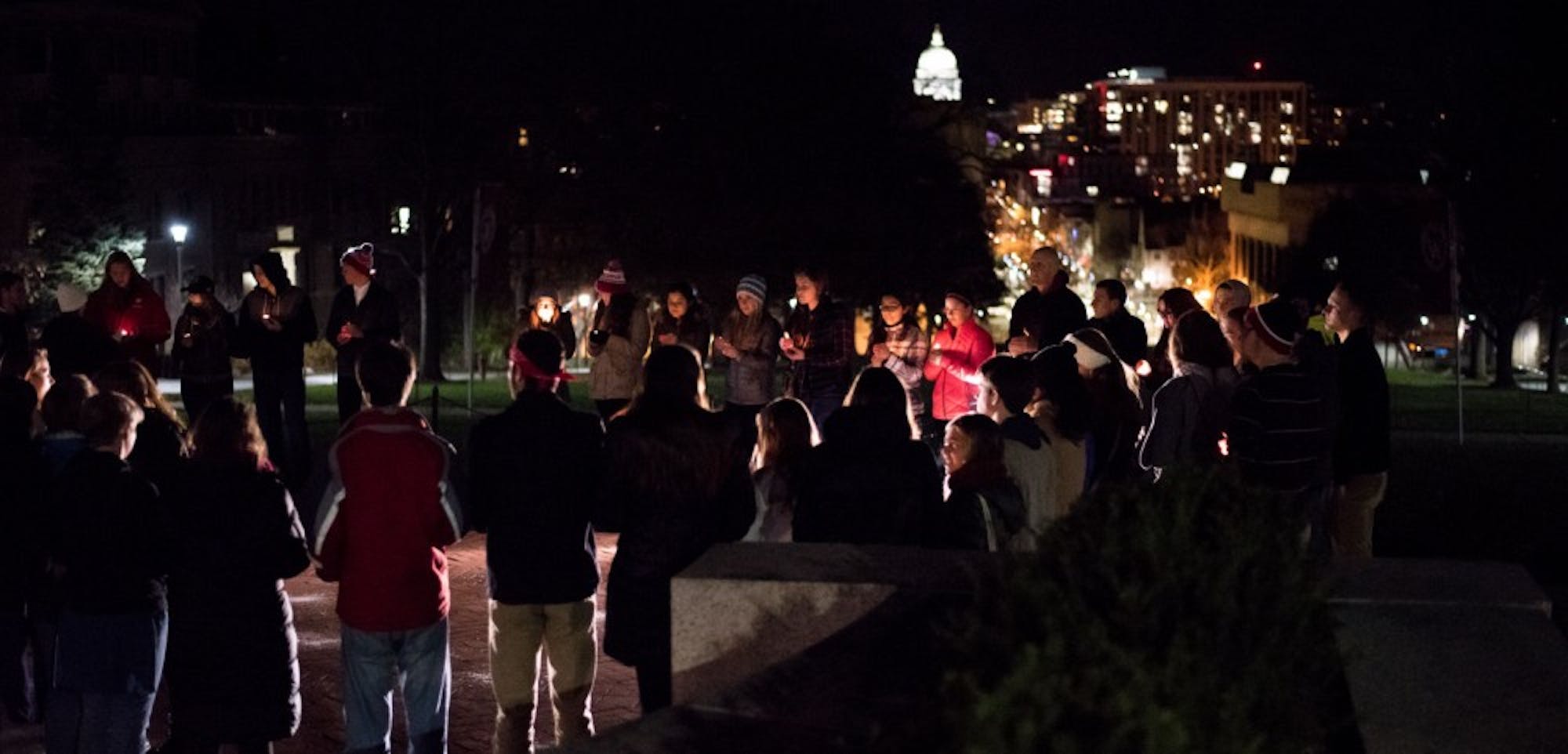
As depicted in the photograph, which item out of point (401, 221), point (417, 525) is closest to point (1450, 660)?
point (417, 525)

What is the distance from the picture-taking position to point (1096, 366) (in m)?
11.2

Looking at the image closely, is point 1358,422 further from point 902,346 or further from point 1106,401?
point 902,346

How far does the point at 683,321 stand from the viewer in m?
15.8

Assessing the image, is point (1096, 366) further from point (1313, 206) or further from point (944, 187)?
point (1313, 206)

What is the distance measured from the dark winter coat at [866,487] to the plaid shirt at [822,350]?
305 inches

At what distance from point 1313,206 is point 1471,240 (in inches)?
1867

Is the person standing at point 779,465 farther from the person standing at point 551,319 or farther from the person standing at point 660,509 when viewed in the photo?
the person standing at point 551,319

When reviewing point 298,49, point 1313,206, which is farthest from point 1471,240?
point 1313,206

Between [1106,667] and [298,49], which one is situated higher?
[298,49]

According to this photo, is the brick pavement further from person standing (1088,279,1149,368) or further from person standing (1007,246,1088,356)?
person standing (1088,279,1149,368)

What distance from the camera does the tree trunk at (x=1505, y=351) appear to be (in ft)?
185

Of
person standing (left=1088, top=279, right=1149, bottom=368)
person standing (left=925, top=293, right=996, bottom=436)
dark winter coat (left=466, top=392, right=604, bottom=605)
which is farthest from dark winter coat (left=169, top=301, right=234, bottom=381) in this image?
dark winter coat (left=466, top=392, right=604, bottom=605)

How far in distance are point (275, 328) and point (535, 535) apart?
8.75m

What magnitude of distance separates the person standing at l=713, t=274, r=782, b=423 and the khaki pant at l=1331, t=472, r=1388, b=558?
17.9 ft
